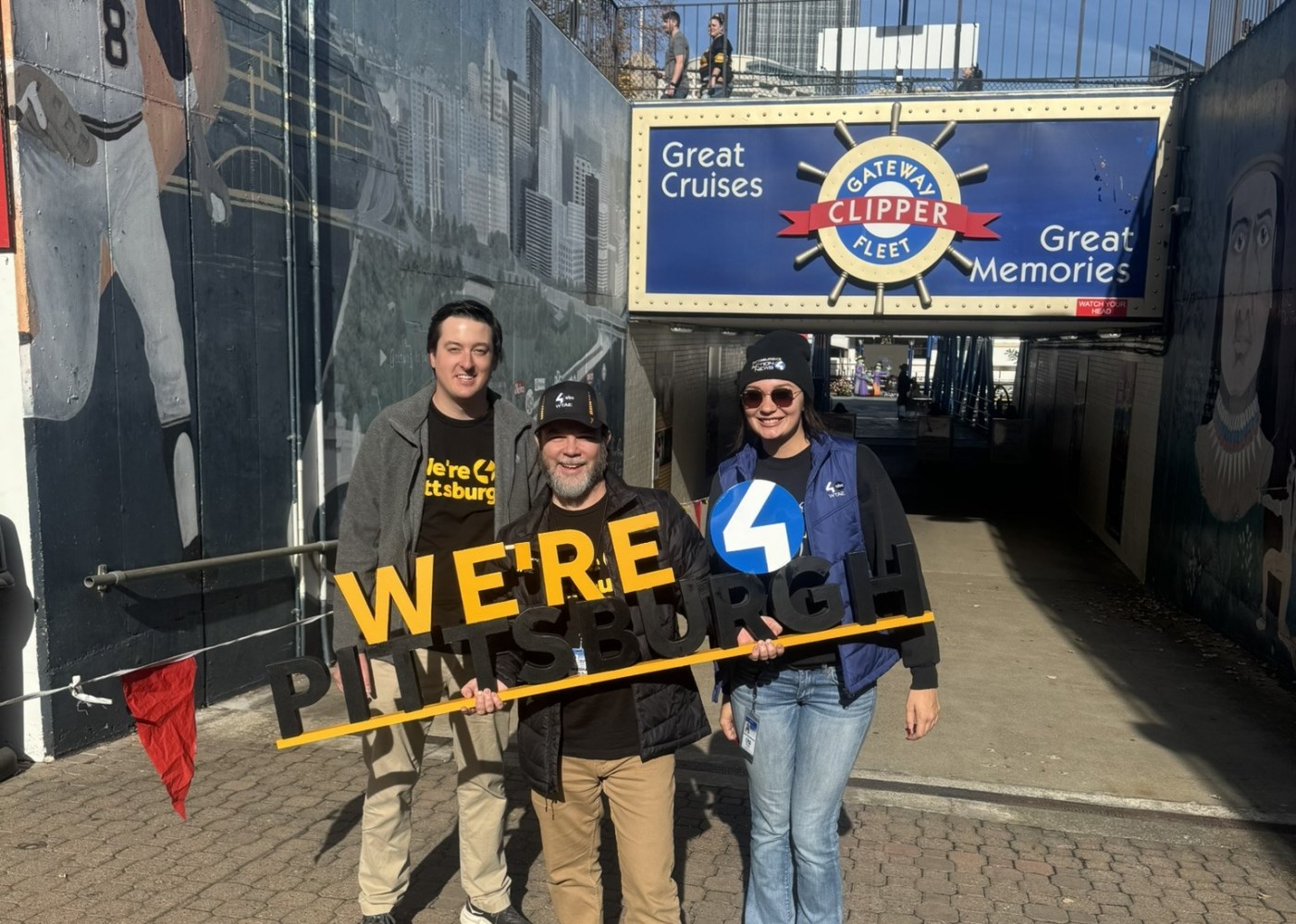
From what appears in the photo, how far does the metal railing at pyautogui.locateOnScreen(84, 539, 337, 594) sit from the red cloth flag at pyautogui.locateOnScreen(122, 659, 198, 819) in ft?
4.10

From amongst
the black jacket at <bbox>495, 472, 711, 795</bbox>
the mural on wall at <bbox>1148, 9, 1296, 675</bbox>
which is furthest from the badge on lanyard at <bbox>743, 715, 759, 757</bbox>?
the mural on wall at <bbox>1148, 9, 1296, 675</bbox>

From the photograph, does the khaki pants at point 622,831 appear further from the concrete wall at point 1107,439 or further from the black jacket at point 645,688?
the concrete wall at point 1107,439

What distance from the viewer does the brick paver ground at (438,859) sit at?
11.9 feet

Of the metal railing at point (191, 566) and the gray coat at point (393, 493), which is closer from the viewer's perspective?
the gray coat at point (393, 493)

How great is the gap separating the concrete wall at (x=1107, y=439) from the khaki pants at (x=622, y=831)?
8.86 metres

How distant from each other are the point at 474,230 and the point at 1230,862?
627 cm

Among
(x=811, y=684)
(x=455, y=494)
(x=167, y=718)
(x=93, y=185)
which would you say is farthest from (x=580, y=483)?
(x=93, y=185)

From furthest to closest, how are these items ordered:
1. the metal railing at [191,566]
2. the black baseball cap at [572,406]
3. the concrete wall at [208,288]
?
the metal railing at [191,566], the concrete wall at [208,288], the black baseball cap at [572,406]

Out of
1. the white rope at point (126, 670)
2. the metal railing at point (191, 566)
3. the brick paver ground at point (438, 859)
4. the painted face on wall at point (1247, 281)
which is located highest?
the painted face on wall at point (1247, 281)

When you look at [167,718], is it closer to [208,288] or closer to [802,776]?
[802,776]

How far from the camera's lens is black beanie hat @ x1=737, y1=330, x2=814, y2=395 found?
297cm

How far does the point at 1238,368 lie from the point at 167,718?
25.6 ft

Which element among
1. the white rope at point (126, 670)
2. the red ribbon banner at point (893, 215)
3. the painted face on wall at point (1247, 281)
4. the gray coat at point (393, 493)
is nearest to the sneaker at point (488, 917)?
the gray coat at point (393, 493)

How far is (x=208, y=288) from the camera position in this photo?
5.33 metres
